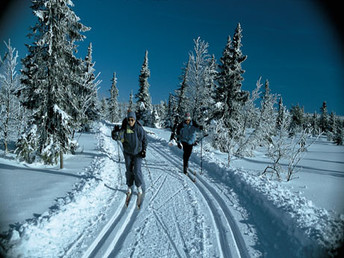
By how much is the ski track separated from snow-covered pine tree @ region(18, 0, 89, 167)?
514 cm

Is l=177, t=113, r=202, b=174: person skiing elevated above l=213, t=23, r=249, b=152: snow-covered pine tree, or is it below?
below

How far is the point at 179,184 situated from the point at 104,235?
353cm

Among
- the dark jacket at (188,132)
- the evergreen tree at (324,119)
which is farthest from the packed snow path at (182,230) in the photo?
the evergreen tree at (324,119)

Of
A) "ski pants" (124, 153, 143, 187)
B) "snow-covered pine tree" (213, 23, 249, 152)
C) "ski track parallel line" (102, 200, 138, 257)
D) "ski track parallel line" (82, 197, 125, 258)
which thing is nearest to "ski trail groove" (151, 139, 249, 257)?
"ski track parallel line" (102, 200, 138, 257)

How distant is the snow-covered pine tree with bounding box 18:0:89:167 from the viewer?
8375 millimetres

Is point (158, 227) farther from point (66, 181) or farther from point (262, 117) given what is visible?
point (262, 117)

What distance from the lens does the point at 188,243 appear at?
3682mm

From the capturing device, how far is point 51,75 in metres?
8.80

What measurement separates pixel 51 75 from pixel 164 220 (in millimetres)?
8408

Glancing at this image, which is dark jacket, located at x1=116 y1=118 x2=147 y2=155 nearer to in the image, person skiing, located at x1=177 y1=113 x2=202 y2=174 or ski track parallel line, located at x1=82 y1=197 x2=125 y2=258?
ski track parallel line, located at x1=82 y1=197 x2=125 y2=258

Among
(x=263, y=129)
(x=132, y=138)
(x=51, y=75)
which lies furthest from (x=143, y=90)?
(x=132, y=138)

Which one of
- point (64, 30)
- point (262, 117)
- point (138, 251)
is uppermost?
point (64, 30)

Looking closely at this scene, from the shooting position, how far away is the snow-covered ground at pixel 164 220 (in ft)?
11.2

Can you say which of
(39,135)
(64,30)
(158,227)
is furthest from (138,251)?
(64,30)
